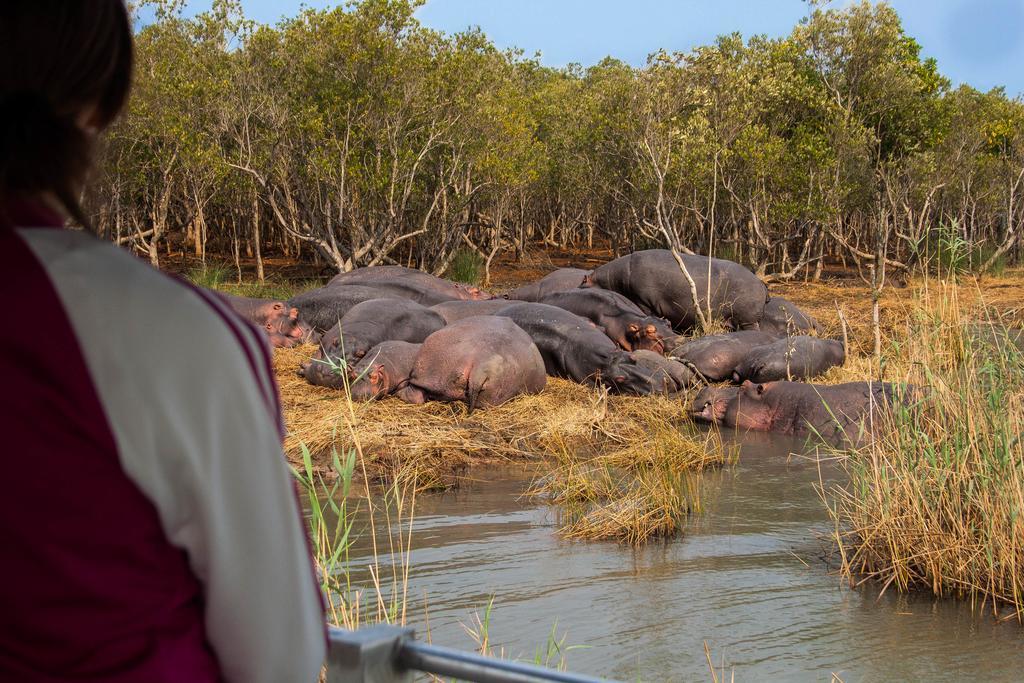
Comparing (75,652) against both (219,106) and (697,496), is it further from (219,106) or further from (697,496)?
(219,106)

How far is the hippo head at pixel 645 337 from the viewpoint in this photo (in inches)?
475

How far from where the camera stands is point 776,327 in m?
13.7

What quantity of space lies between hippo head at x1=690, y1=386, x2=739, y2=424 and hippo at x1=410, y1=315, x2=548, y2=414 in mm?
1649

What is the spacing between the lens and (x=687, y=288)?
14078 millimetres

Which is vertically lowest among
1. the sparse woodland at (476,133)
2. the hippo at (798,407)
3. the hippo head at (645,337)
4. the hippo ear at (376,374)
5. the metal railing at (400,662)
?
the hippo at (798,407)

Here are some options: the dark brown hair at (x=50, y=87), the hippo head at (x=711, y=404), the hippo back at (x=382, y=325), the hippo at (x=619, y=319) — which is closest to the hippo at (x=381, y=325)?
the hippo back at (x=382, y=325)

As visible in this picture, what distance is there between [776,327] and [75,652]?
13.4 metres

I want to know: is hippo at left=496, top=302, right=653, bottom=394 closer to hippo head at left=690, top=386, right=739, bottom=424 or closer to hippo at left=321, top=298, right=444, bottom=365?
hippo head at left=690, top=386, right=739, bottom=424

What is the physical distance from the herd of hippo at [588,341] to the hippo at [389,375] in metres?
0.01

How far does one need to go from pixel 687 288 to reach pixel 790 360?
3734 mm

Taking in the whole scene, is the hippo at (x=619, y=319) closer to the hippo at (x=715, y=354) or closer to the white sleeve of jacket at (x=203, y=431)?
the hippo at (x=715, y=354)

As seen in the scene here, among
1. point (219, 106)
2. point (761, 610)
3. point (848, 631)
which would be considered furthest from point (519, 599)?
point (219, 106)

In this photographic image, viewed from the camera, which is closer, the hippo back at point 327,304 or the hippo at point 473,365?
the hippo at point 473,365

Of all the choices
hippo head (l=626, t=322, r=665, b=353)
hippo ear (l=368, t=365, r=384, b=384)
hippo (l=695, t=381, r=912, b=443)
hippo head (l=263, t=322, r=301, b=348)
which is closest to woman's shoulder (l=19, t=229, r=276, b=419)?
hippo (l=695, t=381, r=912, b=443)
